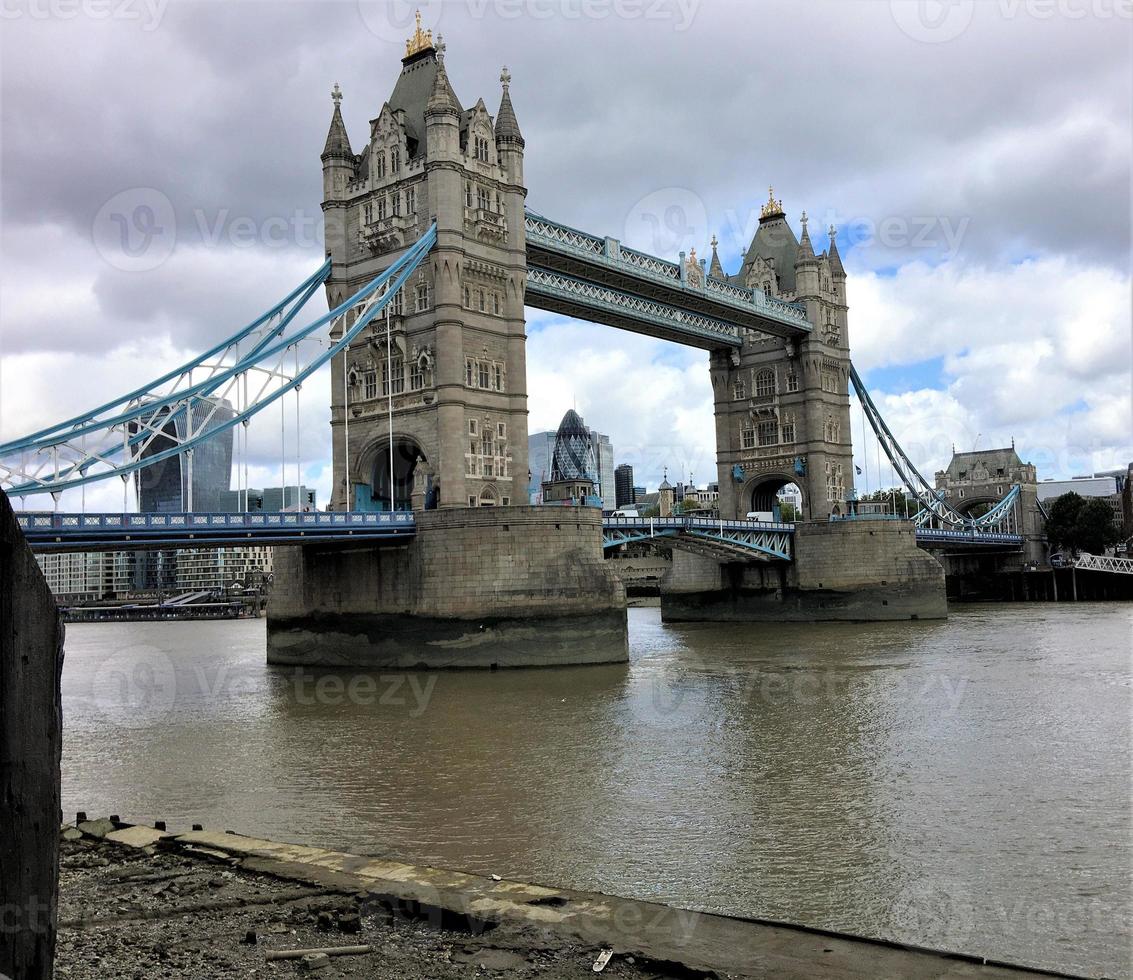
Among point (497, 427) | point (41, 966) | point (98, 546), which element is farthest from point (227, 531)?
point (41, 966)

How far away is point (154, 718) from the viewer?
20547mm

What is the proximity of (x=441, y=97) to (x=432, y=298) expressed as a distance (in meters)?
6.07

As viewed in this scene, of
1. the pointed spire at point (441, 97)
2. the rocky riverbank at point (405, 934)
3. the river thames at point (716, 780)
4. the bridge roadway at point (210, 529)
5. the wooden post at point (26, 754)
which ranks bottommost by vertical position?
the river thames at point (716, 780)

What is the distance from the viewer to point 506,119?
33750 mm

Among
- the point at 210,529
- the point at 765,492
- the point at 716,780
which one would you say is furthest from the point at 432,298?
the point at 765,492

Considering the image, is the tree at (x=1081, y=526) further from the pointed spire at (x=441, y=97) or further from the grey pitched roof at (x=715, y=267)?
the pointed spire at (x=441, y=97)

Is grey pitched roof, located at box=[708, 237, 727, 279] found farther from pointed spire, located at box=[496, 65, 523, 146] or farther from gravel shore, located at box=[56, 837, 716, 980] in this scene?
gravel shore, located at box=[56, 837, 716, 980]

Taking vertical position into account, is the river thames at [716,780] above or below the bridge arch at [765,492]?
below

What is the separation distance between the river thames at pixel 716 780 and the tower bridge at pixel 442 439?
2.29 metres

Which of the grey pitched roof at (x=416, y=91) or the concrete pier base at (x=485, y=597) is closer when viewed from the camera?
the concrete pier base at (x=485, y=597)

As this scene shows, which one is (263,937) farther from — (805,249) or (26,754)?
(805,249)

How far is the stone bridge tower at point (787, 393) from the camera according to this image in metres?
50.5

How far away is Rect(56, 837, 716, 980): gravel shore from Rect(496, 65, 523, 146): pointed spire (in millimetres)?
29868

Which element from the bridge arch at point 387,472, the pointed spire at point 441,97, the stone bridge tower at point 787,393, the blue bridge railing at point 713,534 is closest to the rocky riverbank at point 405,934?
the bridge arch at point 387,472
